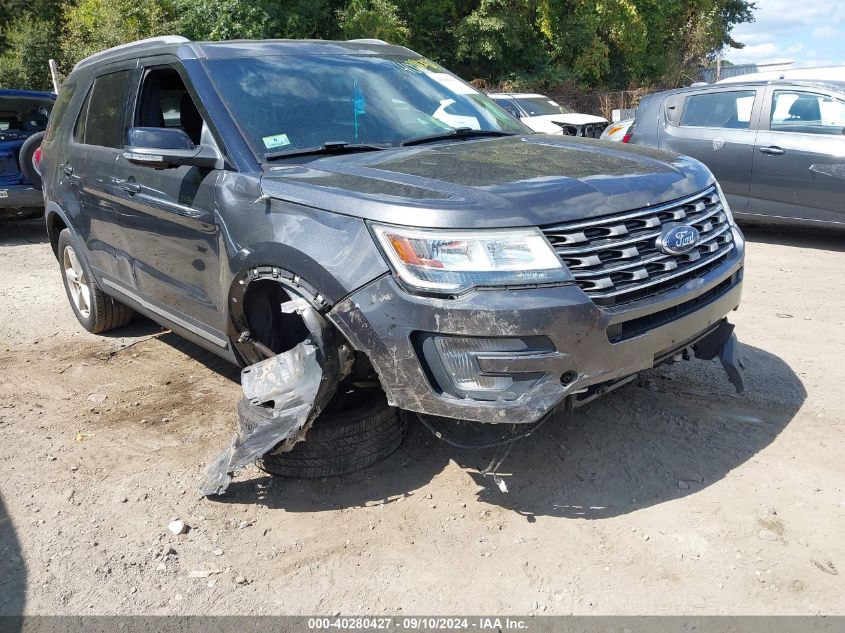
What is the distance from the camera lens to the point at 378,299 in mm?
2752

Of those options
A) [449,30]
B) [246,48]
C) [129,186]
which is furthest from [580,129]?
[449,30]

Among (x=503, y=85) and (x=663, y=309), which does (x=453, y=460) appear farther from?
(x=503, y=85)

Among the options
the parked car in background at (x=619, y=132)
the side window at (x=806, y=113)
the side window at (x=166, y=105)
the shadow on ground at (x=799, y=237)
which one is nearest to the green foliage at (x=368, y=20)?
the parked car in background at (x=619, y=132)

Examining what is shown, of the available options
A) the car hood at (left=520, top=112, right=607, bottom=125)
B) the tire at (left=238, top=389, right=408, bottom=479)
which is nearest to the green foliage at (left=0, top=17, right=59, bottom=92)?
the car hood at (left=520, top=112, right=607, bottom=125)

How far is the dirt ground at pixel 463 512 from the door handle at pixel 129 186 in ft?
4.03

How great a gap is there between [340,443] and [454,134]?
1.67 meters

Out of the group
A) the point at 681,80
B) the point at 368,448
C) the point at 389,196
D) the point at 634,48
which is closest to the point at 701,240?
the point at 389,196

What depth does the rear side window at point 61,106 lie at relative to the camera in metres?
5.31

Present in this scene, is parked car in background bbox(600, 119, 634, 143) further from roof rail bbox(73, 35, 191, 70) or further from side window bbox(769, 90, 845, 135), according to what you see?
roof rail bbox(73, 35, 191, 70)

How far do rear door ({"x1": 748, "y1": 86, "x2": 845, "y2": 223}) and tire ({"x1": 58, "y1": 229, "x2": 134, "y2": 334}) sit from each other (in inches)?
240

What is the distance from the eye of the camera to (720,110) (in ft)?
27.1

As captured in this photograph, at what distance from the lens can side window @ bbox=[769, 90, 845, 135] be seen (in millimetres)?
7285

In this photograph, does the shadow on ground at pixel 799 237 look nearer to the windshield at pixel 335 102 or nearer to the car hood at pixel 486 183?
the windshield at pixel 335 102

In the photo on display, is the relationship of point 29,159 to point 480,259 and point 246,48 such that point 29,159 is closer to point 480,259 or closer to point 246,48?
point 246,48
